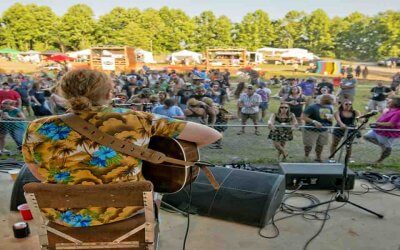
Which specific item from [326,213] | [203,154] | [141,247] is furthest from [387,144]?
[141,247]

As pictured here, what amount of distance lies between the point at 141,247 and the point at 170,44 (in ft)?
199

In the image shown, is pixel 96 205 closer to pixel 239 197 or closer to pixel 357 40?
pixel 239 197

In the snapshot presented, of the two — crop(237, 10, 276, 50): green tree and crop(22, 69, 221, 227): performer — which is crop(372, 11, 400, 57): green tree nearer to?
crop(237, 10, 276, 50): green tree

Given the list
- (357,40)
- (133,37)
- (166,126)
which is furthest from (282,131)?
(357,40)

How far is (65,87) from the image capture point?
1.78m

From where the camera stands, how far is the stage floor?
Result: 135 inches

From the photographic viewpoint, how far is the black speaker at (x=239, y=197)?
3711 millimetres

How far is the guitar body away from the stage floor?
148 cm

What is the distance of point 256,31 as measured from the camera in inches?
2502

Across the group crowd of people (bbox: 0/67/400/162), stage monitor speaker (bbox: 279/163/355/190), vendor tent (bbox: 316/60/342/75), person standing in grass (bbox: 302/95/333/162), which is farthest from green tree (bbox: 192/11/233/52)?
stage monitor speaker (bbox: 279/163/355/190)

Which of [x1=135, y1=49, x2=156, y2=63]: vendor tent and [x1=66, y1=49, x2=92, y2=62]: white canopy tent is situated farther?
[x1=135, y1=49, x2=156, y2=63]: vendor tent

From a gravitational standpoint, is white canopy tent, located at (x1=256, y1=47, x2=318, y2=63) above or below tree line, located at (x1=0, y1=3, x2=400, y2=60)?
below

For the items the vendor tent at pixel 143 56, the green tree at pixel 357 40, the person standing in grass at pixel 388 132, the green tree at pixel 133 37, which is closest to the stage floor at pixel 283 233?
the person standing in grass at pixel 388 132

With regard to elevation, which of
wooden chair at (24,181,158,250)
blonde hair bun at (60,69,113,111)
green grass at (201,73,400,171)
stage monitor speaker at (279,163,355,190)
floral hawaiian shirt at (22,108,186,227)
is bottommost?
green grass at (201,73,400,171)
